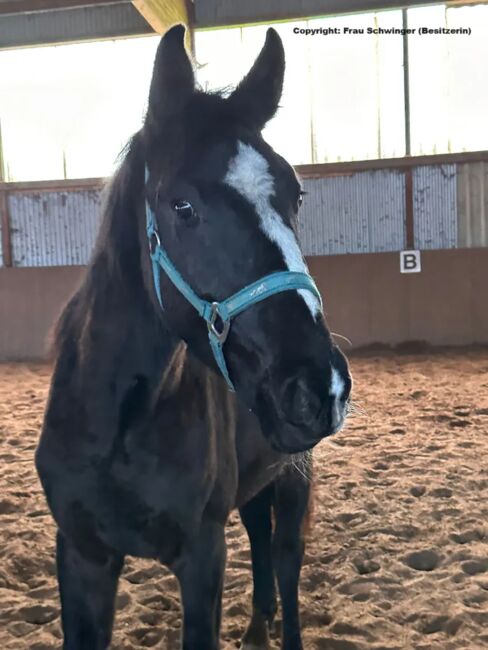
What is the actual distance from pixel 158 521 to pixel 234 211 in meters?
0.77

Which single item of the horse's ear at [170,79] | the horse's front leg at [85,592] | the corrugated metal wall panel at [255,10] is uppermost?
the corrugated metal wall panel at [255,10]

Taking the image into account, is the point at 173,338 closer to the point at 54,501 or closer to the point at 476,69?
the point at 54,501

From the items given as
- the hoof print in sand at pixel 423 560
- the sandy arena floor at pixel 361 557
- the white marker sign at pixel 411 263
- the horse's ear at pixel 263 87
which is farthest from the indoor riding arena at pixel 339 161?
the horse's ear at pixel 263 87

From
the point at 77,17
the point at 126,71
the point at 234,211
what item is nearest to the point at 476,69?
the point at 126,71

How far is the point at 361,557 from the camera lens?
2.86 meters

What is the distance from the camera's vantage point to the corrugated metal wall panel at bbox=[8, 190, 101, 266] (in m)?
10.1

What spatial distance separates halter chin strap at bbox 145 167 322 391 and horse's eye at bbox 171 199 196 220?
94 mm

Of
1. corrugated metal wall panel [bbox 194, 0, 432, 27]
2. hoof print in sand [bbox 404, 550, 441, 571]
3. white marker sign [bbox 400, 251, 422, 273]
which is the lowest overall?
hoof print in sand [bbox 404, 550, 441, 571]

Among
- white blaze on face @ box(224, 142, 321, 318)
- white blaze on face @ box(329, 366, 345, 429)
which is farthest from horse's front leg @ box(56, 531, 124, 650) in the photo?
white blaze on face @ box(224, 142, 321, 318)

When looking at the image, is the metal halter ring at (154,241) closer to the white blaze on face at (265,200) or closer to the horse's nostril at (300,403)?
the white blaze on face at (265,200)

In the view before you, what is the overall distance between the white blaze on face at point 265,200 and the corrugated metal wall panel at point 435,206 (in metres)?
8.57

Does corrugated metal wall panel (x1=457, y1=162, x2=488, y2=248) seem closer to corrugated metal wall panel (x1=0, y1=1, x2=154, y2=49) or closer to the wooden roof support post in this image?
the wooden roof support post

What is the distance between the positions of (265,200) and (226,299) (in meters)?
0.21

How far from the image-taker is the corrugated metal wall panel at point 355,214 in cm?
950
